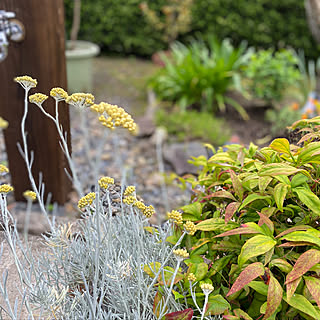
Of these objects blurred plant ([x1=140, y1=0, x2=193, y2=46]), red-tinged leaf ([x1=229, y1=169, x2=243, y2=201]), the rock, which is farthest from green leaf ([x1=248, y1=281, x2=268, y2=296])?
blurred plant ([x1=140, y1=0, x2=193, y2=46])

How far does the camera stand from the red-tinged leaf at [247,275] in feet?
2.94

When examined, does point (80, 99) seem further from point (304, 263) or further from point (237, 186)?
point (304, 263)

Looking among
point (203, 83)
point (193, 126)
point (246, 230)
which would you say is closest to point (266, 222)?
point (246, 230)

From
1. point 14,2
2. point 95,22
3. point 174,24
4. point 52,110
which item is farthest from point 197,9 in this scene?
point 52,110

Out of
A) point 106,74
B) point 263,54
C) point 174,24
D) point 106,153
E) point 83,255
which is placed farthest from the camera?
point 174,24

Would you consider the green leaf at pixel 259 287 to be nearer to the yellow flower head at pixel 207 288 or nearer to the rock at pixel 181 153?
the yellow flower head at pixel 207 288

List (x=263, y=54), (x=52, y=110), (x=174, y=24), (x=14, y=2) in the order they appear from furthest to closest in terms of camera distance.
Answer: (x=174, y=24)
(x=263, y=54)
(x=14, y=2)
(x=52, y=110)

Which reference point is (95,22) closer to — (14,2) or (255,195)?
(14,2)

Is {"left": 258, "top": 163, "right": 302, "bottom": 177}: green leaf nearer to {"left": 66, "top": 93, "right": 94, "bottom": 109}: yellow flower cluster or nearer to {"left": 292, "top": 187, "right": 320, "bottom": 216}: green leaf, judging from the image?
{"left": 292, "top": 187, "right": 320, "bottom": 216}: green leaf

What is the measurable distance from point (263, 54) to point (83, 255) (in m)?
3.68

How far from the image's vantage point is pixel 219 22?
21.4 feet

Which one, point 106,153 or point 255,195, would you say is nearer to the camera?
point 255,195

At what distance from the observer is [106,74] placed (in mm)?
5914

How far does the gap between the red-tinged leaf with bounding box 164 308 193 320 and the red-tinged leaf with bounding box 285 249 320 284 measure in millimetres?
232
